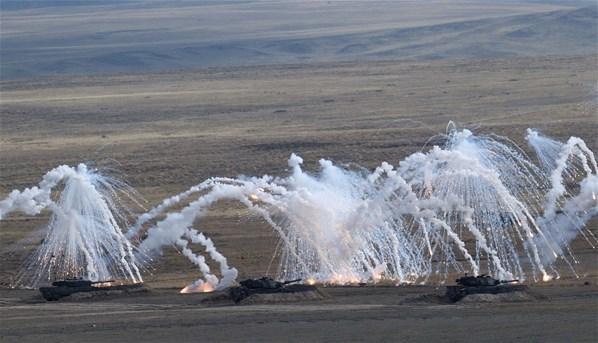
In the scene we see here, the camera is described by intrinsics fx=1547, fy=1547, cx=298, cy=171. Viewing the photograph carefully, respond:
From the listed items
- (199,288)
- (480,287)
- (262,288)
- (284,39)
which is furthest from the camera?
(284,39)

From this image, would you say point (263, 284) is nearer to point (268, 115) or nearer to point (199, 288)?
point (199, 288)

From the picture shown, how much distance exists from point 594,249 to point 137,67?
100 meters

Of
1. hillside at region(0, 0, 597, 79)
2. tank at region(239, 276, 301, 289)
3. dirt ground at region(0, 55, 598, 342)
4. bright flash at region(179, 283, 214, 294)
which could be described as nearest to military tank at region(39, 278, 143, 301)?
dirt ground at region(0, 55, 598, 342)

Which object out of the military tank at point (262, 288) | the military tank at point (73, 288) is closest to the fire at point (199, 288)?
the military tank at point (73, 288)

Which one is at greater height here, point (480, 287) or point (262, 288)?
point (262, 288)

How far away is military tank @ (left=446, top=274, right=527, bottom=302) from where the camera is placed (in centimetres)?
4072

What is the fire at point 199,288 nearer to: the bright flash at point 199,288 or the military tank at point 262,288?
the bright flash at point 199,288

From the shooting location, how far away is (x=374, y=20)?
7229 inches

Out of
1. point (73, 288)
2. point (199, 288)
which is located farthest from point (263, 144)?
point (73, 288)

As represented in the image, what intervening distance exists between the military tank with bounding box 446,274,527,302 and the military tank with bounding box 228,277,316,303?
4155 mm

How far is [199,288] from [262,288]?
4019mm

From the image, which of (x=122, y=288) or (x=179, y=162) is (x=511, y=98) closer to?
(x=179, y=162)

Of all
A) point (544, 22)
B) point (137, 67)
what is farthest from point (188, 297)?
point (544, 22)

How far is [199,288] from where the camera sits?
1812 inches
